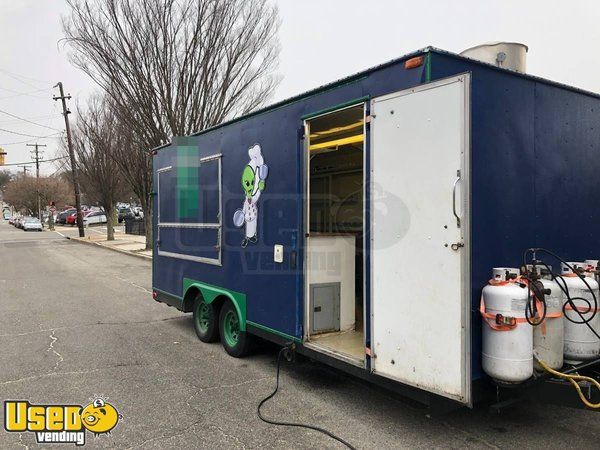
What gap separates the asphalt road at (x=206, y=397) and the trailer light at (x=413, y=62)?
276 cm

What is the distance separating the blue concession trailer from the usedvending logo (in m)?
1.73

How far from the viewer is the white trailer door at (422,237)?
3.09m

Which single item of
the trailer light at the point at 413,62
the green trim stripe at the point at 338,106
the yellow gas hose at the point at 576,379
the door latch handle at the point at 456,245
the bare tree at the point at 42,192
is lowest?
the yellow gas hose at the point at 576,379

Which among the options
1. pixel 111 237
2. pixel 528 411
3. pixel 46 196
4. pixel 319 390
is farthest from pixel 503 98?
pixel 46 196

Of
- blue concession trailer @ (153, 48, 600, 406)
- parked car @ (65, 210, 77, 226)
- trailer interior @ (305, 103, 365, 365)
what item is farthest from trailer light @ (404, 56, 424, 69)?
parked car @ (65, 210, 77, 226)

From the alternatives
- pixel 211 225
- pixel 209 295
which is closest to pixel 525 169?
pixel 211 225

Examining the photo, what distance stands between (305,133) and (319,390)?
2.51 metres

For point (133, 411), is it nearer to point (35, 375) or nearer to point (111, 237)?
point (35, 375)

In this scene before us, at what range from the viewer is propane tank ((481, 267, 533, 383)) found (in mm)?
3053

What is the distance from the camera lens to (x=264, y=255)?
505 centimetres

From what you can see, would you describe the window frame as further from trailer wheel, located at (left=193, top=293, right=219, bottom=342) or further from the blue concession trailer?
trailer wheel, located at (left=193, top=293, right=219, bottom=342)

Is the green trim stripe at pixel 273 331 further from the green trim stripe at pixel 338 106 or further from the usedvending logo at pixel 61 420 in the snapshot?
the green trim stripe at pixel 338 106

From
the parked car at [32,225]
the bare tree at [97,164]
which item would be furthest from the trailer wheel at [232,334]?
the parked car at [32,225]

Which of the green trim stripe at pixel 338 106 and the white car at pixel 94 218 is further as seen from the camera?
the white car at pixel 94 218
